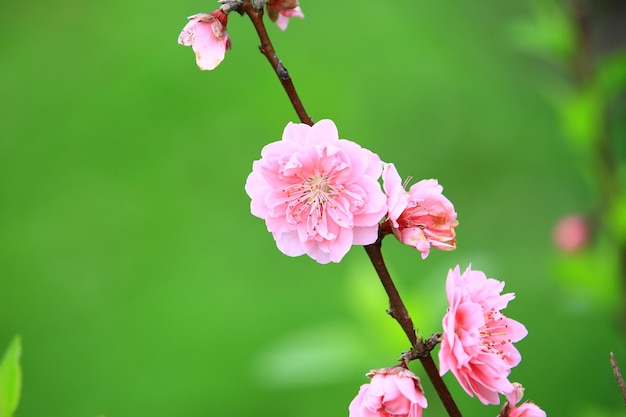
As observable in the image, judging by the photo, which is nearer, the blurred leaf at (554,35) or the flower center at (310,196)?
the flower center at (310,196)

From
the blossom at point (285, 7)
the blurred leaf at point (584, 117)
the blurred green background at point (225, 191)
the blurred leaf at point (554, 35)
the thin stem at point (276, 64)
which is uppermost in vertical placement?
the blurred green background at point (225, 191)

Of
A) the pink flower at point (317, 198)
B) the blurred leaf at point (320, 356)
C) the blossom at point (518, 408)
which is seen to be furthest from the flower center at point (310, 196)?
the blurred leaf at point (320, 356)

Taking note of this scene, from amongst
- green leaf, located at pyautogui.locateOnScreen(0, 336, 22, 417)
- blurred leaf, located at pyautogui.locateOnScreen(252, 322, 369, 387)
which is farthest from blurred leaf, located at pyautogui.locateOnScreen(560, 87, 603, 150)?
green leaf, located at pyautogui.locateOnScreen(0, 336, 22, 417)

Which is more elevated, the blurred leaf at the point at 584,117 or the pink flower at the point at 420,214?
the blurred leaf at the point at 584,117

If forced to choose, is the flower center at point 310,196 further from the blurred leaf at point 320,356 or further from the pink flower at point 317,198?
the blurred leaf at point 320,356

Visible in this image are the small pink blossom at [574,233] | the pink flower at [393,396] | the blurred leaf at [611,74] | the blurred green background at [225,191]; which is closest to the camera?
the pink flower at [393,396]

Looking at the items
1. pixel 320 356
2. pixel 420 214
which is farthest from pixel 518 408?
pixel 320 356

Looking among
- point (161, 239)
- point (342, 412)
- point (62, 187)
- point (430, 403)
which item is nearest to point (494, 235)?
point (342, 412)
